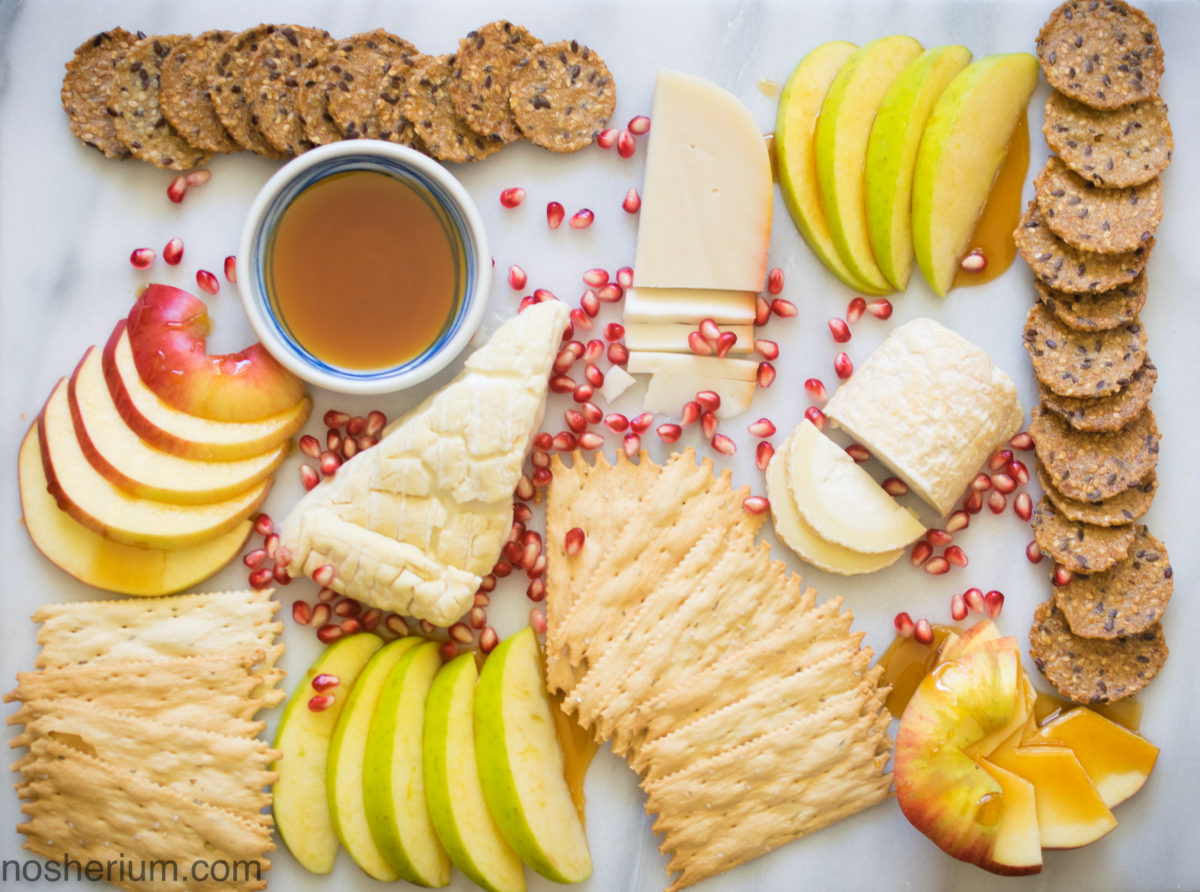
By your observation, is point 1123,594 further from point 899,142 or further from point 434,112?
point 434,112

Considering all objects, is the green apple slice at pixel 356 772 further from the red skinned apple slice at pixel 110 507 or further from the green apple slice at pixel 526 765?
the red skinned apple slice at pixel 110 507

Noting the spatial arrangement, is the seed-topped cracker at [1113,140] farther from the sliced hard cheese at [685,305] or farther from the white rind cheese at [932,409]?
the sliced hard cheese at [685,305]

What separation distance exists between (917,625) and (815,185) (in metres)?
1.64

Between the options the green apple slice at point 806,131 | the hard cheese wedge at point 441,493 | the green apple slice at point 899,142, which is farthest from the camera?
the green apple slice at point 806,131

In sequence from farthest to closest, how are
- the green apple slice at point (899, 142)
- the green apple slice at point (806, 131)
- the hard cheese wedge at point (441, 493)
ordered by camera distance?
the green apple slice at point (806, 131) < the green apple slice at point (899, 142) < the hard cheese wedge at point (441, 493)

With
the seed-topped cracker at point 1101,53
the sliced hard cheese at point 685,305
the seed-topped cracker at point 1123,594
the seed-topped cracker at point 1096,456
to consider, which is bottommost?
the seed-topped cracker at point 1123,594

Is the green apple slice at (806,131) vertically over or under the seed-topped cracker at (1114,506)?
over

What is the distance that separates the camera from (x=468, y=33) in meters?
3.30

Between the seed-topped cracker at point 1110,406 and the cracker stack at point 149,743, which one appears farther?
the seed-topped cracker at point 1110,406

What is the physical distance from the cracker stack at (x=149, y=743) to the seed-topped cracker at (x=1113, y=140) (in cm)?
336

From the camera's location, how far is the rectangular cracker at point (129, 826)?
120 inches

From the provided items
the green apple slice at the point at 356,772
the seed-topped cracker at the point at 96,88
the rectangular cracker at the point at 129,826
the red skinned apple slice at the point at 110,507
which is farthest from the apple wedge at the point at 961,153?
the rectangular cracker at the point at 129,826

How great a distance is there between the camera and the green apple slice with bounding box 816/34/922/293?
3195mm

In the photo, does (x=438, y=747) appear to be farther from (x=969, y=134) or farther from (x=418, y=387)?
(x=969, y=134)
